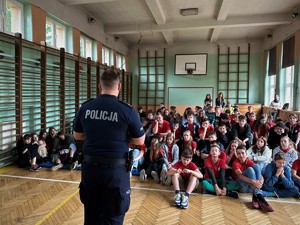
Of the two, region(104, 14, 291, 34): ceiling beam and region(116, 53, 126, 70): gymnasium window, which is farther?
region(116, 53, 126, 70): gymnasium window

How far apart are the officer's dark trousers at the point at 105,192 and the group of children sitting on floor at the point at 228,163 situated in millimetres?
1415

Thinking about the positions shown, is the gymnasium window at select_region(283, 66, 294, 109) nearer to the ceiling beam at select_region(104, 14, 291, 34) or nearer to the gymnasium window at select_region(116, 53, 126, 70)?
the ceiling beam at select_region(104, 14, 291, 34)

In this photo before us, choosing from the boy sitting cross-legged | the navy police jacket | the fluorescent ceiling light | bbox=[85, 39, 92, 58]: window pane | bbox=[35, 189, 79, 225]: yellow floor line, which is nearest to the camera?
the navy police jacket

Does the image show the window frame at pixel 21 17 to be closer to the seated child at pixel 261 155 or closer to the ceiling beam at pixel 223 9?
the ceiling beam at pixel 223 9

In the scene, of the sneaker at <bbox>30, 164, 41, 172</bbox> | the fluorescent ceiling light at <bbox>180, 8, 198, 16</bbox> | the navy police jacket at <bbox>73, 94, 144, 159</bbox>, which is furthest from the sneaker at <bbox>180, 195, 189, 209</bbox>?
the fluorescent ceiling light at <bbox>180, 8, 198, 16</bbox>

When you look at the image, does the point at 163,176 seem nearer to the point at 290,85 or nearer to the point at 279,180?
the point at 279,180

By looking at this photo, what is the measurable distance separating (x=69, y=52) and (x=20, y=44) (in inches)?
A: 87.8

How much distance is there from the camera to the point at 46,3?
5781 mm

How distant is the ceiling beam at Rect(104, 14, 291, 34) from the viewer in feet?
25.8

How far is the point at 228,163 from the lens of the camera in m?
3.90

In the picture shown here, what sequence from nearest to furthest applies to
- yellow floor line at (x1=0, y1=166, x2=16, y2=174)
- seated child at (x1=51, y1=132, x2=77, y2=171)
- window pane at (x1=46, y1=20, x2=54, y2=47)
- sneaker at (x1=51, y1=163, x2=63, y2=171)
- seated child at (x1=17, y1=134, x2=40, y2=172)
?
yellow floor line at (x1=0, y1=166, x2=16, y2=174), sneaker at (x1=51, y1=163, x2=63, y2=171), seated child at (x1=17, y1=134, x2=40, y2=172), seated child at (x1=51, y1=132, x2=77, y2=171), window pane at (x1=46, y1=20, x2=54, y2=47)

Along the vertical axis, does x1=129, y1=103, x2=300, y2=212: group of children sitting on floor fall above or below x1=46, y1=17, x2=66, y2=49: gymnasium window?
below

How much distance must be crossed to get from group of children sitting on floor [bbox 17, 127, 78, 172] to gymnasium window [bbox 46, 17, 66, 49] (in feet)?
8.22

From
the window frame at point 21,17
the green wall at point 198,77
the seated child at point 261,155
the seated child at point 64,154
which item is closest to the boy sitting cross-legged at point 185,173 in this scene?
the seated child at point 261,155
